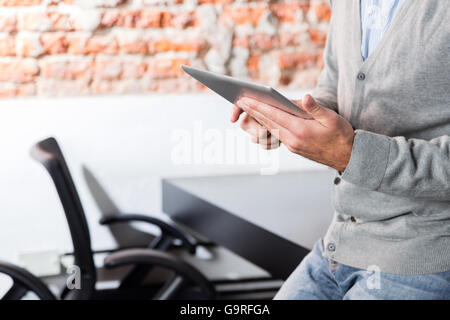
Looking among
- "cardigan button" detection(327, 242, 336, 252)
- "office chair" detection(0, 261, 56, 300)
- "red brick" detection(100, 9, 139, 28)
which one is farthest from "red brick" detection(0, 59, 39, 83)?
"cardigan button" detection(327, 242, 336, 252)

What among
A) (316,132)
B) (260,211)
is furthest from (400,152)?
(260,211)

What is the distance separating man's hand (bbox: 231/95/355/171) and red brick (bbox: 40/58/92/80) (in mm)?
1083

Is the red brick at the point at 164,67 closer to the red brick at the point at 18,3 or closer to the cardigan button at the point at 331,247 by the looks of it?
the red brick at the point at 18,3

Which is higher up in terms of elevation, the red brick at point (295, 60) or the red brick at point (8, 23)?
the red brick at point (8, 23)

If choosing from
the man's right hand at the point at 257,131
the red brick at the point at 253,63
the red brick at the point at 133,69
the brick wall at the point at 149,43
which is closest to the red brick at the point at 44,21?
the brick wall at the point at 149,43

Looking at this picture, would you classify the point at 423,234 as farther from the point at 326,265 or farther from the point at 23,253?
the point at 23,253

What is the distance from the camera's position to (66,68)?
1.82 meters

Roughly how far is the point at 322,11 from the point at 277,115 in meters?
1.22

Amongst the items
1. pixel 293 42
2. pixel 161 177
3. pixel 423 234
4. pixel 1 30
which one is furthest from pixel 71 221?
pixel 293 42

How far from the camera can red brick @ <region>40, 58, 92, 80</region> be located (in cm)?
181

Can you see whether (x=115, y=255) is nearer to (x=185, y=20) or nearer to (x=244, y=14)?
(x=185, y=20)

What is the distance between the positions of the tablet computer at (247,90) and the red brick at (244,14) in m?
1.00

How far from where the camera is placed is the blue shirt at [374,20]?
0.94 meters
